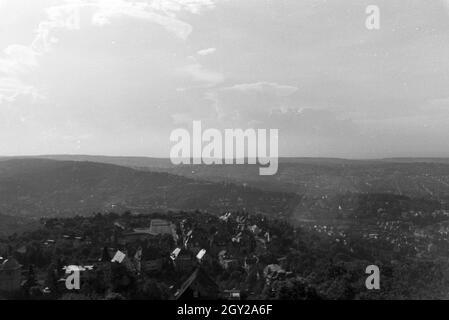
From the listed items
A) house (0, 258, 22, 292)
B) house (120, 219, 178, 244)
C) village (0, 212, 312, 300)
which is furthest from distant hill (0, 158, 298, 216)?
house (0, 258, 22, 292)

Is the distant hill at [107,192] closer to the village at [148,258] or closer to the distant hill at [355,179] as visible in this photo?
the distant hill at [355,179]

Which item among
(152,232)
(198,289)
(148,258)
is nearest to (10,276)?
(148,258)

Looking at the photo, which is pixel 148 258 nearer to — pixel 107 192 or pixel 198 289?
pixel 198 289

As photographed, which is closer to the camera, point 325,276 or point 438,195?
point 325,276

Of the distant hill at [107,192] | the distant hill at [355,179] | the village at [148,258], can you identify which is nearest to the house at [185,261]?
the village at [148,258]
